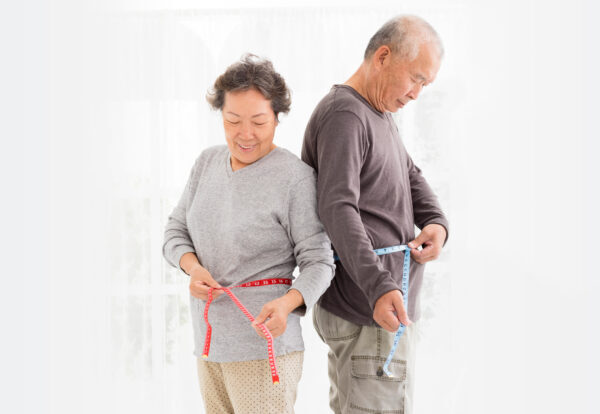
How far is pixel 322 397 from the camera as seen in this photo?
3.30 metres

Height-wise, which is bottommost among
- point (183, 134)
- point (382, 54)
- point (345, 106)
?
point (345, 106)

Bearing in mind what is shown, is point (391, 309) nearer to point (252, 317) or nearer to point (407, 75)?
point (252, 317)

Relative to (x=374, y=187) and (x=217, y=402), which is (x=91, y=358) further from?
(x=374, y=187)

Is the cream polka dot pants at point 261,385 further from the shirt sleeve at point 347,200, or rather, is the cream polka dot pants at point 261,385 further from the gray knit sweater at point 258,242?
the shirt sleeve at point 347,200

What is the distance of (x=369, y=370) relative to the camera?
1.54 meters

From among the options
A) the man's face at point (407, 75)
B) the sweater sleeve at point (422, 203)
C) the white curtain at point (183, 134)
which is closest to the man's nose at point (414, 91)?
the man's face at point (407, 75)

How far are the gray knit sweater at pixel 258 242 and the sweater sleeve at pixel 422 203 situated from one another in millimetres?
412

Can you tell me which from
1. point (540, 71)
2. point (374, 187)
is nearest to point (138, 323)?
point (374, 187)

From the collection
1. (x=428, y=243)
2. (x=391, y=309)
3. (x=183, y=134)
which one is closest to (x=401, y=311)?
(x=391, y=309)

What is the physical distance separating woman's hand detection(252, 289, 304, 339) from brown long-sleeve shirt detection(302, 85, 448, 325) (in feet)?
0.53

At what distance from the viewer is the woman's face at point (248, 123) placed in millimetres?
1429

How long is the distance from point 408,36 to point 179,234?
762 millimetres

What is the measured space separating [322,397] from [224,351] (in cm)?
202

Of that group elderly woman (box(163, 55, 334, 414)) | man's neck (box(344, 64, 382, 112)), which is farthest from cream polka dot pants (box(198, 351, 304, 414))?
man's neck (box(344, 64, 382, 112))
